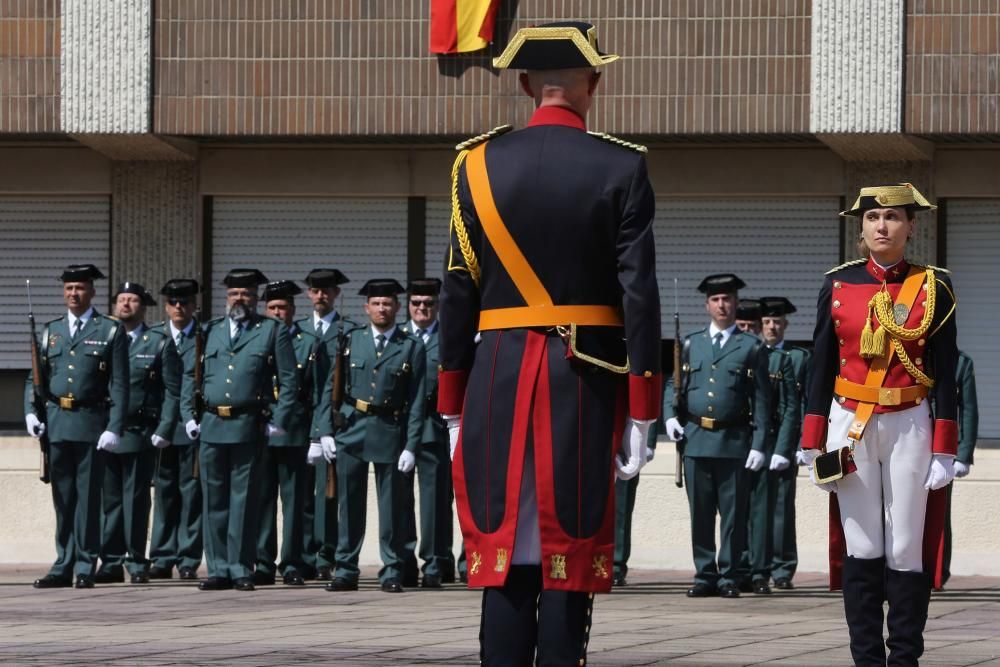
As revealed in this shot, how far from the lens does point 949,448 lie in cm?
779

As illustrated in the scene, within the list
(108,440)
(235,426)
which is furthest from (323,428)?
(108,440)

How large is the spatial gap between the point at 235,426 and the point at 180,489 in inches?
80.4

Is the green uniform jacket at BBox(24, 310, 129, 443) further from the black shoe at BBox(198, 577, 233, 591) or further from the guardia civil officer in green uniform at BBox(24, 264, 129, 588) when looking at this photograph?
the black shoe at BBox(198, 577, 233, 591)

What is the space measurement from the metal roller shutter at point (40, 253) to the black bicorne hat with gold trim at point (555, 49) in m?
12.2

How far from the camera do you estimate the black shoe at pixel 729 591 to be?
1336cm

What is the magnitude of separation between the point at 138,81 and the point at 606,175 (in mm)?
11238

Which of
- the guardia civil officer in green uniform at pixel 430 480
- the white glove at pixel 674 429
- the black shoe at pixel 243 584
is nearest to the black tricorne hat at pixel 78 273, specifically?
the guardia civil officer in green uniform at pixel 430 480

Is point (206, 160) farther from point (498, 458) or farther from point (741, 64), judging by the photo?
point (498, 458)

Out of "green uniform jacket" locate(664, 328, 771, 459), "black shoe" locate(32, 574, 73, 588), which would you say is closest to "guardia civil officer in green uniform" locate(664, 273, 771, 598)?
"green uniform jacket" locate(664, 328, 771, 459)

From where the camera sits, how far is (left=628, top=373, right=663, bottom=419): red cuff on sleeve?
240 inches

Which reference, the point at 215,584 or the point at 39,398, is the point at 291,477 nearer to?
the point at 215,584

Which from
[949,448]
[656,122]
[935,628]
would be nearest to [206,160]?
[656,122]

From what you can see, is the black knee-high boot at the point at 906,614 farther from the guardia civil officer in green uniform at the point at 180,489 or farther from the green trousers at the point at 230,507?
the guardia civil officer in green uniform at the point at 180,489

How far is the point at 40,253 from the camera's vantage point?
18.1 m
